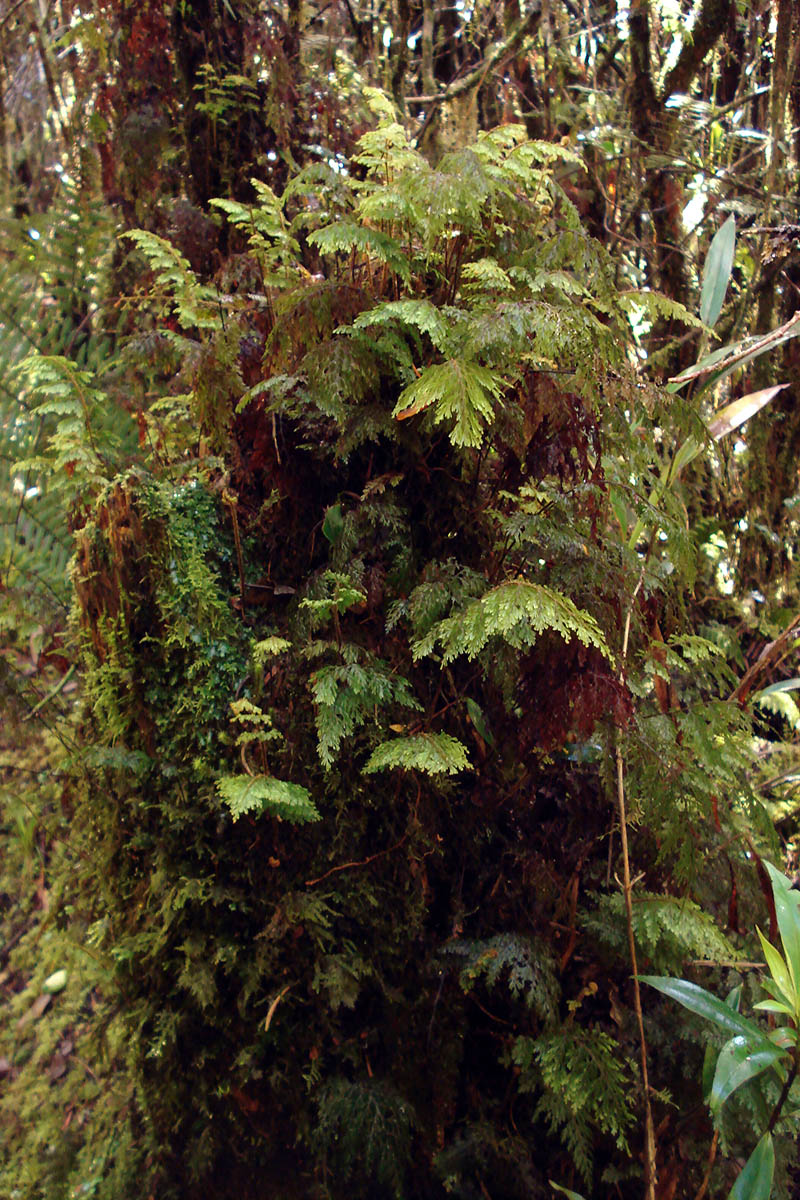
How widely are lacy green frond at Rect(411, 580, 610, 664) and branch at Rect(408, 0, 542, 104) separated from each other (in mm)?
2789

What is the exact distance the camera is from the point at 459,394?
1366 millimetres

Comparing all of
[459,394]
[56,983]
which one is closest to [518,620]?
[459,394]

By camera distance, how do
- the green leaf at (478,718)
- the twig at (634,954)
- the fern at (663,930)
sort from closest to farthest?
the twig at (634,954)
the fern at (663,930)
the green leaf at (478,718)

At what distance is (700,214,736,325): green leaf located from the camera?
1984mm

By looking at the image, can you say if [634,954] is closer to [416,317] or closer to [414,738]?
[414,738]

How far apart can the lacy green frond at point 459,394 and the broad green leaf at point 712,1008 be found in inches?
45.7

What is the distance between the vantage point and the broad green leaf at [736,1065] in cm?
130

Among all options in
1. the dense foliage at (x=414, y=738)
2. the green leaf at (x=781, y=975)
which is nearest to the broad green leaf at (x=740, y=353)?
the dense foliage at (x=414, y=738)

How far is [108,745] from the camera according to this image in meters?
1.77

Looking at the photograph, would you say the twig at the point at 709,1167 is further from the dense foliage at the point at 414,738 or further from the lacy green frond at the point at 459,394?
the lacy green frond at the point at 459,394

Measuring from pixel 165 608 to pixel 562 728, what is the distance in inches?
38.7

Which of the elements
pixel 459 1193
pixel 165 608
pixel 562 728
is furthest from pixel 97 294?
pixel 459 1193

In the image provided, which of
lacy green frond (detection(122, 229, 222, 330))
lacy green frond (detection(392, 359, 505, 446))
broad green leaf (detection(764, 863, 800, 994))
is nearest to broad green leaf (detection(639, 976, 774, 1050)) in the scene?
broad green leaf (detection(764, 863, 800, 994))

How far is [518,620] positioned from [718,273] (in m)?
1.36
